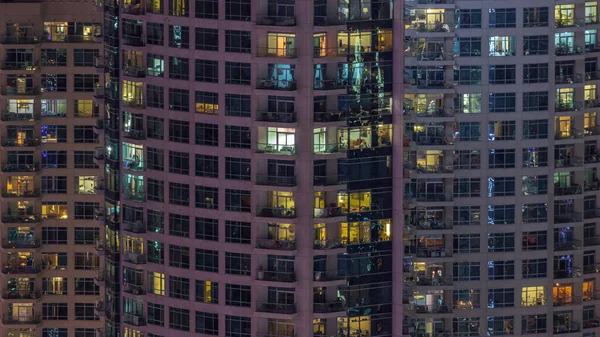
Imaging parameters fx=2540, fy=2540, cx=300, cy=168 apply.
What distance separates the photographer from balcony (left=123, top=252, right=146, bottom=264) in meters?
190

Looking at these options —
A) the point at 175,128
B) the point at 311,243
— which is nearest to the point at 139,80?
the point at 175,128

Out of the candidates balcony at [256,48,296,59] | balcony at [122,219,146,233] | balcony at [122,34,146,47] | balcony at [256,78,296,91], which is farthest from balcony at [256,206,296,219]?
balcony at [122,34,146,47]

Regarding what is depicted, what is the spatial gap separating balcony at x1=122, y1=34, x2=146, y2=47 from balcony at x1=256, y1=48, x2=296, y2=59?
10.8 metres

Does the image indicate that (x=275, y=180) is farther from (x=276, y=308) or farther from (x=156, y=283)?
(x=156, y=283)

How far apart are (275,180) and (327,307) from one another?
394 inches

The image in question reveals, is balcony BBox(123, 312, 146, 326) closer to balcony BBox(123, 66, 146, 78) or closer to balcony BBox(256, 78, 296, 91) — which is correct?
balcony BBox(123, 66, 146, 78)

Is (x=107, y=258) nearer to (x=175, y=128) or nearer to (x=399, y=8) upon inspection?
(x=175, y=128)

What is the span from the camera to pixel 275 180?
182500 millimetres

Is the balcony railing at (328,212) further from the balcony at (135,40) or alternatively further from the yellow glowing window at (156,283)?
the balcony at (135,40)

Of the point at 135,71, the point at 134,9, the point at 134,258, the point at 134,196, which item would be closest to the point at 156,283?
the point at 134,258

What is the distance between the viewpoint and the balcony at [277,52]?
181 meters

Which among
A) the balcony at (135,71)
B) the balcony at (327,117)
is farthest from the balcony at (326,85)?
the balcony at (135,71)

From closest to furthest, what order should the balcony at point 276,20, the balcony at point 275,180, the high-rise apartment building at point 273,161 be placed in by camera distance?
the balcony at point 276,20
the high-rise apartment building at point 273,161
the balcony at point 275,180

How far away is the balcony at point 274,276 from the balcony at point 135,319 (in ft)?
39.4
